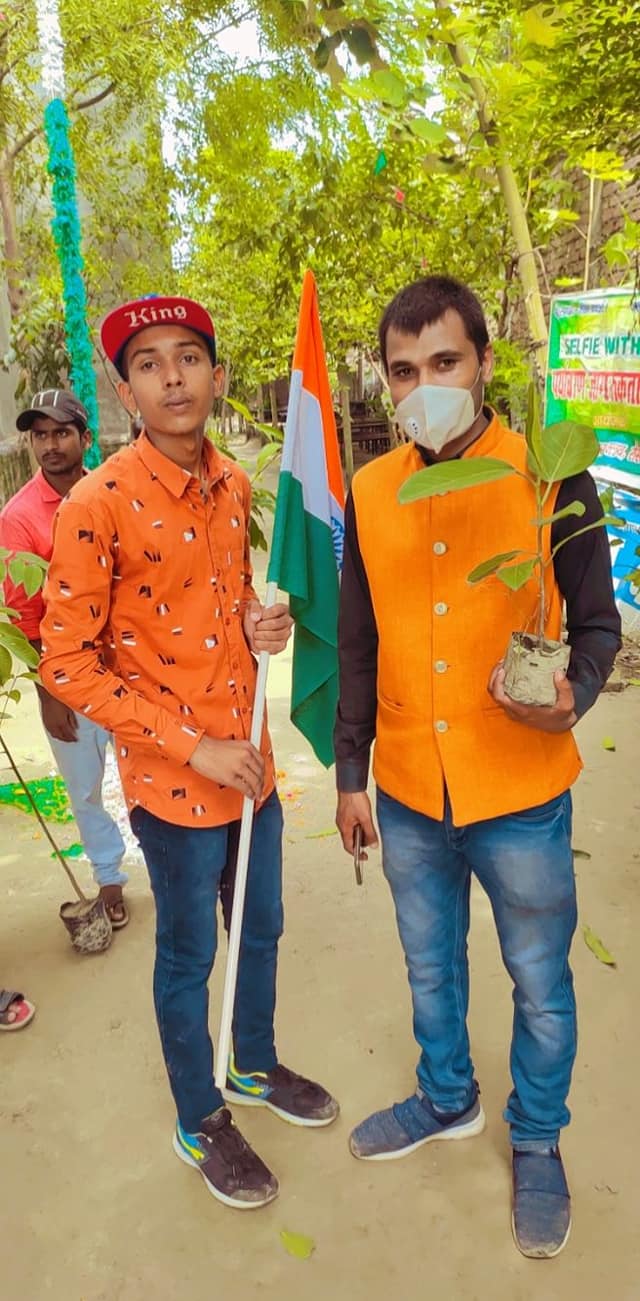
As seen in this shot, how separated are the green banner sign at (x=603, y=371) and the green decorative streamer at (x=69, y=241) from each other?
3.08 meters

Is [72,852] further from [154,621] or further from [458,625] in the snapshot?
[458,625]

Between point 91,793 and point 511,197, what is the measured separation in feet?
12.0

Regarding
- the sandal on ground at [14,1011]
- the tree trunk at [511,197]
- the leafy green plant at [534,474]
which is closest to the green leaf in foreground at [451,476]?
the leafy green plant at [534,474]

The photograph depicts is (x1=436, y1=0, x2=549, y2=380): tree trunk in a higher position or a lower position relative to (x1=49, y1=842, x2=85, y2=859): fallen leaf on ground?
higher

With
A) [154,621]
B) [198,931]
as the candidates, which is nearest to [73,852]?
[198,931]

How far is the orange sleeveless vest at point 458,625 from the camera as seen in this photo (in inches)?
66.1

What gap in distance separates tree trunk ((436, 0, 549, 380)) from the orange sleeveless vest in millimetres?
3110

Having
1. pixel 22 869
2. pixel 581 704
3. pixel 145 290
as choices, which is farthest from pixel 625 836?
pixel 145 290

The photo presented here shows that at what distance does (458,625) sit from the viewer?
1696mm

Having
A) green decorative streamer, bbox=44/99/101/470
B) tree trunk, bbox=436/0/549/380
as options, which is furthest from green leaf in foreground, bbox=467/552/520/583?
green decorative streamer, bbox=44/99/101/470

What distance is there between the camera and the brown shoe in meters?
2.00

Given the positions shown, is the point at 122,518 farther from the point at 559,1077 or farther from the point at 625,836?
the point at 625,836

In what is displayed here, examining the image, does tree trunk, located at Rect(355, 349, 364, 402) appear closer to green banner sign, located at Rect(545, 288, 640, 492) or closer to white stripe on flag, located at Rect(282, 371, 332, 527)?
green banner sign, located at Rect(545, 288, 640, 492)

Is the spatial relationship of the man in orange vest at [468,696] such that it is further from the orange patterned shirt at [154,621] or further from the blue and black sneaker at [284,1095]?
the blue and black sneaker at [284,1095]
